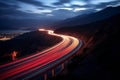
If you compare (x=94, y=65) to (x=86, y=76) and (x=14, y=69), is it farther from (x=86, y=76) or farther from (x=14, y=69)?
(x=14, y=69)

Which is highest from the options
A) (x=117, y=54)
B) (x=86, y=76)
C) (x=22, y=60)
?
(x=117, y=54)

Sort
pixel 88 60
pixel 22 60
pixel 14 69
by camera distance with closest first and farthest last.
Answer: pixel 88 60 < pixel 14 69 < pixel 22 60

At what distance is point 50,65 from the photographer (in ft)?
82.0

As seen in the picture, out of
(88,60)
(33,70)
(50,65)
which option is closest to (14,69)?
(33,70)

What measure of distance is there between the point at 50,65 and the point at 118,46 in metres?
9.47

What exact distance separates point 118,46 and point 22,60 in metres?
15.7

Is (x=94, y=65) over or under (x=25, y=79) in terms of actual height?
over

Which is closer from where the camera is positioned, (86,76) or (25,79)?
(86,76)

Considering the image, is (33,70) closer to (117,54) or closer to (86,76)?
(86,76)

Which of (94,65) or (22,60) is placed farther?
(22,60)

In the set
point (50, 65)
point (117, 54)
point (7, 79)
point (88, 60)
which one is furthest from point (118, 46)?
point (7, 79)

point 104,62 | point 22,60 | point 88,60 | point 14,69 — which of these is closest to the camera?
point 104,62

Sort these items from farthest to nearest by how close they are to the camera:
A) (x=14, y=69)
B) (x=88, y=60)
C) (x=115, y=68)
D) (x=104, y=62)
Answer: (x=14, y=69)
(x=88, y=60)
(x=104, y=62)
(x=115, y=68)

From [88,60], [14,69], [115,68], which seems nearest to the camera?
[115,68]
